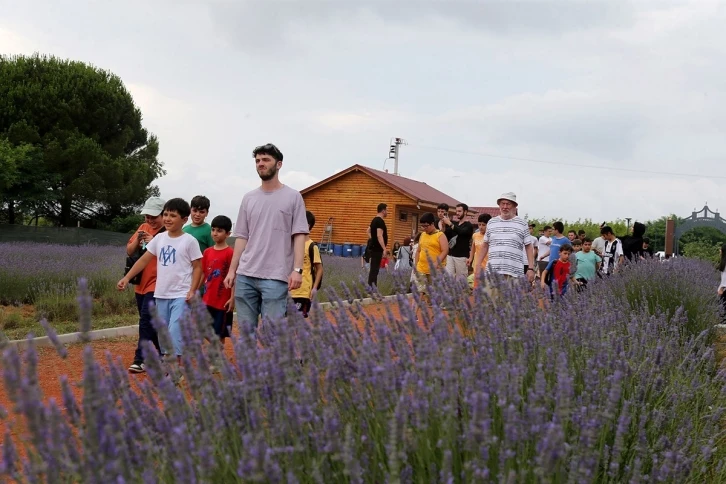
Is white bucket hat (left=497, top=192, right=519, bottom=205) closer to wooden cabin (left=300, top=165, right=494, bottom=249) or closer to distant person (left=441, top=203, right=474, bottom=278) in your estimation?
distant person (left=441, top=203, right=474, bottom=278)

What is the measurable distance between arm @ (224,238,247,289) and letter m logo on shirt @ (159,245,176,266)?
640 mm

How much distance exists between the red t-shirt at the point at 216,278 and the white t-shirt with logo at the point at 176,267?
0.48 meters

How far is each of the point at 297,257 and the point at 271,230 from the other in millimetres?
273

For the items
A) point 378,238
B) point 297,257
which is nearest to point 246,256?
point 297,257

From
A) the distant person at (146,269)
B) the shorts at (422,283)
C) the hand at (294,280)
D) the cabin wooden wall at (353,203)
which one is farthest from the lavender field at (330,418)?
the cabin wooden wall at (353,203)

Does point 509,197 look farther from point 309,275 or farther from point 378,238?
point 378,238

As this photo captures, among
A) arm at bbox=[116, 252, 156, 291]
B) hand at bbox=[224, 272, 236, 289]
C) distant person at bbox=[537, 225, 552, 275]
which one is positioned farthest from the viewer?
distant person at bbox=[537, 225, 552, 275]

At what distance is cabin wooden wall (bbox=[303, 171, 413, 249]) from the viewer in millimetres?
39250

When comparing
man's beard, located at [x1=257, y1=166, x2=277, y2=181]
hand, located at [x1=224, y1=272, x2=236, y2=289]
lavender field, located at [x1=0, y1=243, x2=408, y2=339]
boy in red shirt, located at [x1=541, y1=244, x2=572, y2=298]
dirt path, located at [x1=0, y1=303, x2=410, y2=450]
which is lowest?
dirt path, located at [x1=0, y1=303, x2=410, y2=450]

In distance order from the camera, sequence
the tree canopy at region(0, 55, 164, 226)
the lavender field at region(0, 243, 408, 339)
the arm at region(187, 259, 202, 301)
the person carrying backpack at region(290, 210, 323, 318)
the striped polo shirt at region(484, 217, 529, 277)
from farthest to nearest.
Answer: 1. the tree canopy at region(0, 55, 164, 226)
2. the lavender field at region(0, 243, 408, 339)
3. the striped polo shirt at region(484, 217, 529, 277)
4. the person carrying backpack at region(290, 210, 323, 318)
5. the arm at region(187, 259, 202, 301)

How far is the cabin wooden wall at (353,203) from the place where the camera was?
129 feet

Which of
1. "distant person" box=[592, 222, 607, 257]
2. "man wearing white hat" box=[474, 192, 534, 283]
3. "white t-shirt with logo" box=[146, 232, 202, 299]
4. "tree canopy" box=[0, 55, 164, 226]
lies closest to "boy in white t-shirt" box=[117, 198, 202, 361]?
"white t-shirt with logo" box=[146, 232, 202, 299]

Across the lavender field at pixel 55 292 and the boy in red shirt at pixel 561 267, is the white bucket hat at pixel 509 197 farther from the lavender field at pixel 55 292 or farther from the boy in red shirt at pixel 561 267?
the boy in red shirt at pixel 561 267

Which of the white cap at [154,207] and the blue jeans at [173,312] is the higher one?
the white cap at [154,207]
